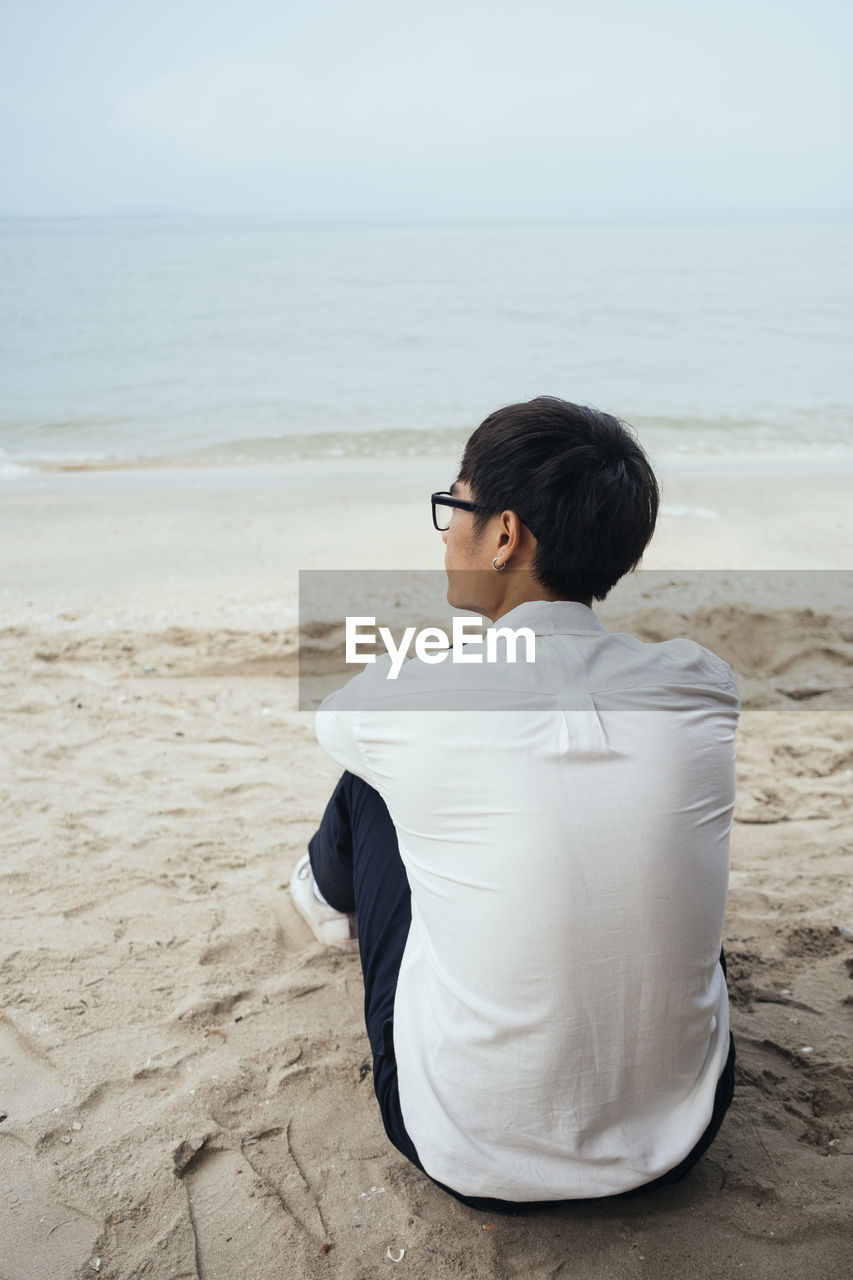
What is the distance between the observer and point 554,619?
141 cm

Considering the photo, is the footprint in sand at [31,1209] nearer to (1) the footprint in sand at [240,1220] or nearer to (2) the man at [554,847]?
(1) the footprint in sand at [240,1220]

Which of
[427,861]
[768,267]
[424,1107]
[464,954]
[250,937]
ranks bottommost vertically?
[250,937]

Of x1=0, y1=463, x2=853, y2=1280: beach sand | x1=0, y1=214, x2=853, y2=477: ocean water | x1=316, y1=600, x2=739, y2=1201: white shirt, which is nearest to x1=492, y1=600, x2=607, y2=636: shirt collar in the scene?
x1=316, y1=600, x2=739, y2=1201: white shirt

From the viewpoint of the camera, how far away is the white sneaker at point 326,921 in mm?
2318

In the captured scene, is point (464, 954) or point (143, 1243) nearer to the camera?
point (464, 954)

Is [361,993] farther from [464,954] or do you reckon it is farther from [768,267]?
[768,267]

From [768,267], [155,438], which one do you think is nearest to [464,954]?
[155,438]

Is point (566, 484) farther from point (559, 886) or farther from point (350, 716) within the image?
point (559, 886)

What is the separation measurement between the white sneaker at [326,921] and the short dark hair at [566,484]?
3.82 ft

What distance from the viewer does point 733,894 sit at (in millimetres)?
2594

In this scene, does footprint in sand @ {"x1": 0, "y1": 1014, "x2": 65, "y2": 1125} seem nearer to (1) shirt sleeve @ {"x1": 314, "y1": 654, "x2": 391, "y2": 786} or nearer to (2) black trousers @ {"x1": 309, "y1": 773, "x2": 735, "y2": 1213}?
(2) black trousers @ {"x1": 309, "y1": 773, "x2": 735, "y2": 1213}

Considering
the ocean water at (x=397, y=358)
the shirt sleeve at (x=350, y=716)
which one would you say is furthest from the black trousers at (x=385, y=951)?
the ocean water at (x=397, y=358)

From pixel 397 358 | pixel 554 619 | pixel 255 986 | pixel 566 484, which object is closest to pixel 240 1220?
pixel 255 986

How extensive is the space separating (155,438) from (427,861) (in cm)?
1003
